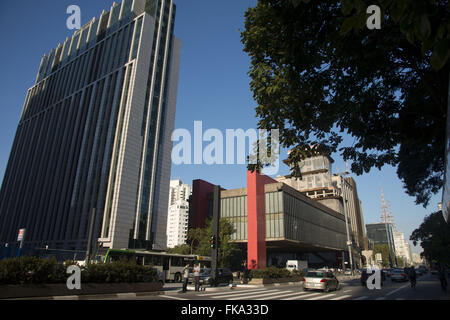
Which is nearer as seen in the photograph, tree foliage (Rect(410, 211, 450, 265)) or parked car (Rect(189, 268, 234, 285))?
parked car (Rect(189, 268, 234, 285))

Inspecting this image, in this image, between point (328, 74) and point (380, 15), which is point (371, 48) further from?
point (380, 15)

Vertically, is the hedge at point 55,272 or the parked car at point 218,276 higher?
the hedge at point 55,272

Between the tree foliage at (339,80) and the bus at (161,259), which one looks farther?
the bus at (161,259)

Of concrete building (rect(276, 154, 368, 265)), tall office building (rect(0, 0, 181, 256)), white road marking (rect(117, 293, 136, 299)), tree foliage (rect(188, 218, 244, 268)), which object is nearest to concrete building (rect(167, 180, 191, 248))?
concrete building (rect(276, 154, 368, 265))

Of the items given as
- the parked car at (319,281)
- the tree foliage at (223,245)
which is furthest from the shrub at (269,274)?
the tree foliage at (223,245)

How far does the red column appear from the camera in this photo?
41756mm

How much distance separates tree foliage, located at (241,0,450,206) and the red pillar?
99.3 ft

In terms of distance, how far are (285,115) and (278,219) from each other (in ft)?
141

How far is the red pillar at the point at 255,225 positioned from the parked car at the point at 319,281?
2233 centimetres

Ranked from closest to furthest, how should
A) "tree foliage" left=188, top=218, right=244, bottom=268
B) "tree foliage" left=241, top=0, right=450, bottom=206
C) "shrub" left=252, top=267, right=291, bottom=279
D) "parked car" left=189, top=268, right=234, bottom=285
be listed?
1. "tree foliage" left=241, top=0, right=450, bottom=206
2. "parked car" left=189, top=268, right=234, bottom=285
3. "shrub" left=252, top=267, right=291, bottom=279
4. "tree foliage" left=188, top=218, right=244, bottom=268

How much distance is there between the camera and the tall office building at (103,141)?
254 feet

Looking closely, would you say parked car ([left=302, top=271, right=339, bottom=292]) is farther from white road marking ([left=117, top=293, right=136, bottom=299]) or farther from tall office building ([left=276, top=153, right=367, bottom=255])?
tall office building ([left=276, top=153, right=367, bottom=255])

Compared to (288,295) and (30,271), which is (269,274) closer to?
(288,295)

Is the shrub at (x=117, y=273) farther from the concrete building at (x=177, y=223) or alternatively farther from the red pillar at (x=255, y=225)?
the concrete building at (x=177, y=223)
